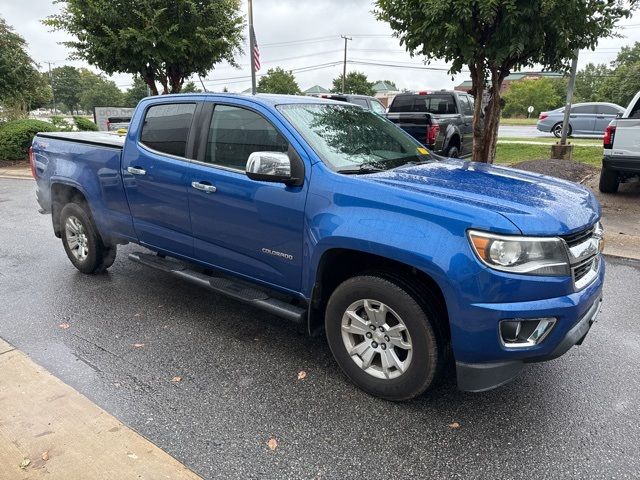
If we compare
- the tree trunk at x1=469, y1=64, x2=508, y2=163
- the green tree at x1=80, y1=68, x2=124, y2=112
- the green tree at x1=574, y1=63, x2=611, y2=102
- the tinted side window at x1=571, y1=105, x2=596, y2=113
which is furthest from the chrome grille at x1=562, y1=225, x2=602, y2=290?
the green tree at x1=80, y1=68, x2=124, y2=112

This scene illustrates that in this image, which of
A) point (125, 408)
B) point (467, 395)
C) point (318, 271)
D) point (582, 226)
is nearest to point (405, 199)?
point (318, 271)

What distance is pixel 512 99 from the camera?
77562 mm

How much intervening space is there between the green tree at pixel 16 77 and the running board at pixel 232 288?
52.2 feet

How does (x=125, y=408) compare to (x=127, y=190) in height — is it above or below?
below

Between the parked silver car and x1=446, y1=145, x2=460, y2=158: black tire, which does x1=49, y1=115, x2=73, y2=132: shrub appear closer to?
x1=446, y1=145, x2=460, y2=158: black tire

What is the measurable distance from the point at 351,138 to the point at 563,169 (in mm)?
8603

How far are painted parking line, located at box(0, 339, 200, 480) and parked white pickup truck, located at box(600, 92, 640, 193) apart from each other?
8.07 meters

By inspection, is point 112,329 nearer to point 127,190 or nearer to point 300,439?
point 127,190

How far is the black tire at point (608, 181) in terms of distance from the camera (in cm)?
831

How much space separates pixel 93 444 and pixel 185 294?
2.26 metres

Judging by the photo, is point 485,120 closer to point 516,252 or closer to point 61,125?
point 516,252

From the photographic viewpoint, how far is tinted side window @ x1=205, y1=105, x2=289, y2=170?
3367mm

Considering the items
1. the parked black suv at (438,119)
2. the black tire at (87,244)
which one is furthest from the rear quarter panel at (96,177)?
the parked black suv at (438,119)

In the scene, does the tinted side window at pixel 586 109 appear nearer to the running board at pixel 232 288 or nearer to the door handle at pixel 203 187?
the running board at pixel 232 288
